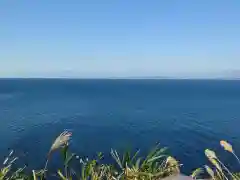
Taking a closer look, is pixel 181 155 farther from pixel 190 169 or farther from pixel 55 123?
pixel 55 123

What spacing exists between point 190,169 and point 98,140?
16.6 m

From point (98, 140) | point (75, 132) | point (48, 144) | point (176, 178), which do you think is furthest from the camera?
→ point (75, 132)

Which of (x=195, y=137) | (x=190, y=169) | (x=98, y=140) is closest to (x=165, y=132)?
(x=195, y=137)

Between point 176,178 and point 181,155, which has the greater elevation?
point 176,178

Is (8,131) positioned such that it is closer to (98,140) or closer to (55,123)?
(55,123)

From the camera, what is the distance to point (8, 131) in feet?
172

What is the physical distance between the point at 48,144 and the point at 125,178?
31.5 metres

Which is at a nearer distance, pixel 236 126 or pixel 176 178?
pixel 176 178

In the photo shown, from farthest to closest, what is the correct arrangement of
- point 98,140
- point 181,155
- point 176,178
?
point 98,140 < point 181,155 < point 176,178

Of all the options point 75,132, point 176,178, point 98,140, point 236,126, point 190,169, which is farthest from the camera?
point 236,126

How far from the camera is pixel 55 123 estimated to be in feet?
202

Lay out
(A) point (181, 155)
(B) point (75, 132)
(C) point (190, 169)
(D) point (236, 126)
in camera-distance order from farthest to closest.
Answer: (D) point (236, 126), (B) point (75, 132), (A) point (181, 155), (C) point (190, 169)

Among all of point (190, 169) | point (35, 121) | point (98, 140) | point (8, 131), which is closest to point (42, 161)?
point (98, 140)

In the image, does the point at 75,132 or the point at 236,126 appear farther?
the point at 236,126
